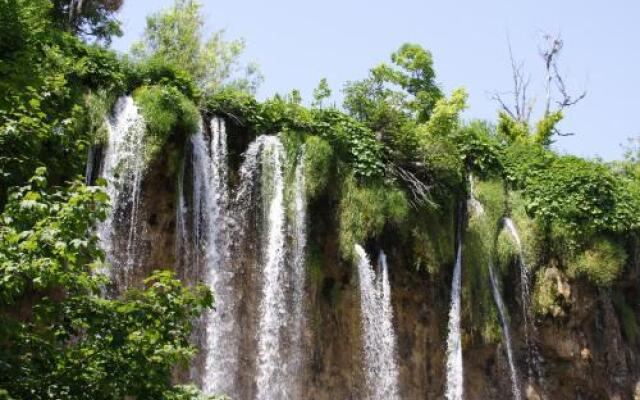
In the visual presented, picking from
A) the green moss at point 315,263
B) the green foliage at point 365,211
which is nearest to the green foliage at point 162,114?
the green moss at point 315,263

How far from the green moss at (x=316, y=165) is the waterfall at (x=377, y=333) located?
51.4 inches

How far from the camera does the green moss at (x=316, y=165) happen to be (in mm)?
14719

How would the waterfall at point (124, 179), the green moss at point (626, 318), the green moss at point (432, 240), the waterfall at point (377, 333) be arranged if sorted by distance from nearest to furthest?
the waterfall at point (124, 179), the waterfall at point (377, 333), the green moss at point (432, 240), the green moss at point (626, 318)

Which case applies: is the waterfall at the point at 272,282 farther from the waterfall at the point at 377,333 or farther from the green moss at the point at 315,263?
the waterfall at the point at 377,333

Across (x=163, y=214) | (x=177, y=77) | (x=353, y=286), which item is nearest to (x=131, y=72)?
(x=177, y=77)

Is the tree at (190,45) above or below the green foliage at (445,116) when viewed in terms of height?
above

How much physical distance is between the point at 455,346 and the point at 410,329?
2.96ft

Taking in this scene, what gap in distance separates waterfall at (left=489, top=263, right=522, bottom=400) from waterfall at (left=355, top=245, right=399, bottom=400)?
2.49 m

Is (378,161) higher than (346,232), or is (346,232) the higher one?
(378,161)

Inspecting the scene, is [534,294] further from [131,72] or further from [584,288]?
[131,72]

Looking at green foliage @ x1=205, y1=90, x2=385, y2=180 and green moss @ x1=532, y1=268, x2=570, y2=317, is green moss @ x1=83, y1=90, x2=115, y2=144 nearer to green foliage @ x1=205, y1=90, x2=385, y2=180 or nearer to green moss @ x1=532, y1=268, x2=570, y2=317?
green foliage @ x1=205, y1=90, x2=385, y2=180

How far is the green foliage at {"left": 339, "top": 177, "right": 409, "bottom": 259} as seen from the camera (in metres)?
14.6

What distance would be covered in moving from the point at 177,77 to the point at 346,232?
410cm

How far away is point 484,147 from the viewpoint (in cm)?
1750
